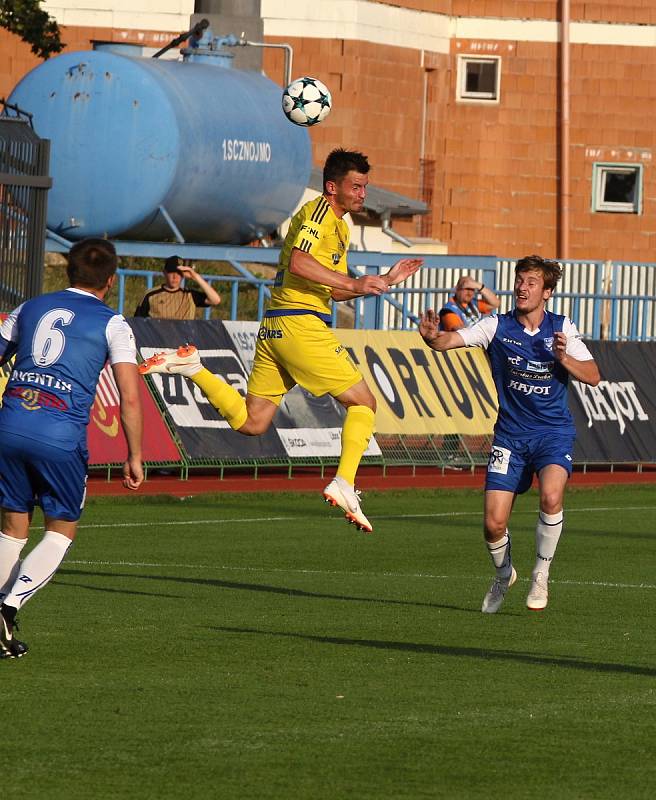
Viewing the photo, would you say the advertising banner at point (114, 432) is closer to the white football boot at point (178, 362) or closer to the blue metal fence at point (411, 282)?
the blue metal fence at point (411, 282)

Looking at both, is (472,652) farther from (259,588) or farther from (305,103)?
(305,103)

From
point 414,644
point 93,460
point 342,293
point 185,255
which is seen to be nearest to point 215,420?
point 93,460

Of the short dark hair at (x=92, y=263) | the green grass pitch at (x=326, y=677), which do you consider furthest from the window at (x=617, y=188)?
the short dark hair at (x=92, y=263)

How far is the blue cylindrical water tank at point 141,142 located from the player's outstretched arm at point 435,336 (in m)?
13.6

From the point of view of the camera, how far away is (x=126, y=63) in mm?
24125

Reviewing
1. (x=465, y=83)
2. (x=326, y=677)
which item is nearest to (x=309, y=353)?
(x=326, y=677)

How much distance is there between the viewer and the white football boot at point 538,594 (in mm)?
11016

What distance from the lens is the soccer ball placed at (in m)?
18.4

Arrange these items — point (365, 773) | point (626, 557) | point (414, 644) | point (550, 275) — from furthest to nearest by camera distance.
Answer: point (626, 557)
point (550, 275)
point (414, 644)
point (365, 773)

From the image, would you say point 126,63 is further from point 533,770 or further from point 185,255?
point 533,770

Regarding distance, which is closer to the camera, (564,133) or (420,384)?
(420,384)

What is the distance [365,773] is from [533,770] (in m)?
0.62

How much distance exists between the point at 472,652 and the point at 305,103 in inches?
394

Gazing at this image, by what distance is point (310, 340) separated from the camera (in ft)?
38.2
